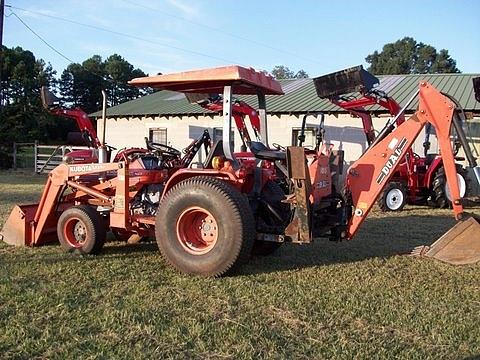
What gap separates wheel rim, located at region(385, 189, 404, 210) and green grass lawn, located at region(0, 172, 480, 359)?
4.96m

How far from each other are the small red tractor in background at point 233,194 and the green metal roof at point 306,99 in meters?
8.71

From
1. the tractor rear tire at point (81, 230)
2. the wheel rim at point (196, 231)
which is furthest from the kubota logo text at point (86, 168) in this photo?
the wheel rim at point (196, 231)

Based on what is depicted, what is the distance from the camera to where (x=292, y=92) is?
20391mm

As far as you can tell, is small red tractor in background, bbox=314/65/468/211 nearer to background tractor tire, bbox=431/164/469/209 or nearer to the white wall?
background tractor tire, bbox=431/164/469/209

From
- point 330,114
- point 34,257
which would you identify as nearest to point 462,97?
point 330,114

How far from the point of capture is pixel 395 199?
11500mm

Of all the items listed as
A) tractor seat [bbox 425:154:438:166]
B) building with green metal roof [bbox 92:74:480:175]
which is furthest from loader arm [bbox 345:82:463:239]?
building with green metal roof [bbox 92:74:480:175]

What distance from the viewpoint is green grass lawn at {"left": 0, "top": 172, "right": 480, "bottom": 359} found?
359 centimetres

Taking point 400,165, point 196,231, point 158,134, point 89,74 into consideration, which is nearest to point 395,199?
point 400,165

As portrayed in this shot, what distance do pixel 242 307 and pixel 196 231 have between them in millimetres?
1368

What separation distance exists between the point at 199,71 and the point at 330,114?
11.9 m

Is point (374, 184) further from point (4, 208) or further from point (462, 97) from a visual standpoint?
point (462, 97)

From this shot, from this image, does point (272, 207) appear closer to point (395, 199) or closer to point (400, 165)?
point (400, 165)

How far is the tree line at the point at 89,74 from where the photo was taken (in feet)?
142
